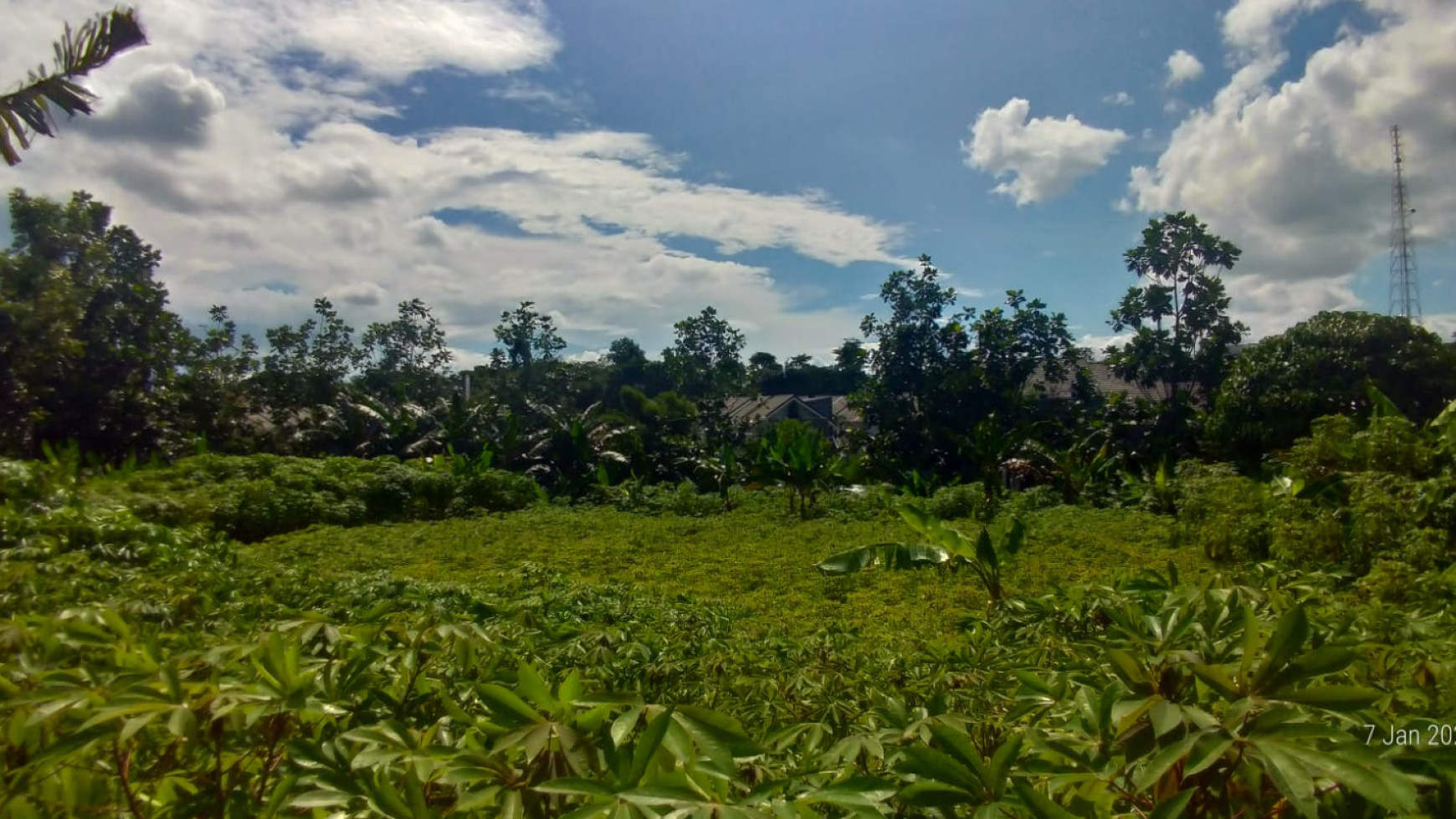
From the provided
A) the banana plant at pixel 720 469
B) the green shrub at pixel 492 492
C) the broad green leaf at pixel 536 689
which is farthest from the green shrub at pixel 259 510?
the broad green leaf at pixel 536 689

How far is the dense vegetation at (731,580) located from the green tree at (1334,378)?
0.17 ft

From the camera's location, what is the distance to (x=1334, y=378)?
42.1 ft

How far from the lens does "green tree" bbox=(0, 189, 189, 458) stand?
1080cm

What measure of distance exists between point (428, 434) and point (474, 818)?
54.7 feet

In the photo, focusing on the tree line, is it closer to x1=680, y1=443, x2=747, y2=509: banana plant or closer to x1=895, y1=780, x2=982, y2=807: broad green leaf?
x1=680, y1=443, x2=747, y2=509: banana plant

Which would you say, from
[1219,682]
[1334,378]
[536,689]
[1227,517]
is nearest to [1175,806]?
[1219,682]

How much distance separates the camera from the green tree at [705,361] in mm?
25648

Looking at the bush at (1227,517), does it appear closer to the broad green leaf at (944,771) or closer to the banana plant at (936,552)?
the banana plant at (936,552)

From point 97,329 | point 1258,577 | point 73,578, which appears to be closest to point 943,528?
point 1258,577

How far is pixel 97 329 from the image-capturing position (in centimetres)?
1287

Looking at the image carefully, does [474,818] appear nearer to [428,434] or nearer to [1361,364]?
[1361,364]

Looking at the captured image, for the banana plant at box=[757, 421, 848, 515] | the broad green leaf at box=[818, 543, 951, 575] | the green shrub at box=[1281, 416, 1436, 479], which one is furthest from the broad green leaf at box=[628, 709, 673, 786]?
the banana plant at box=[757, 421, 848, 515]

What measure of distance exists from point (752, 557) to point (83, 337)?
1067cm

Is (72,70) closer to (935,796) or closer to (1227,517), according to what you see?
(935,796)
